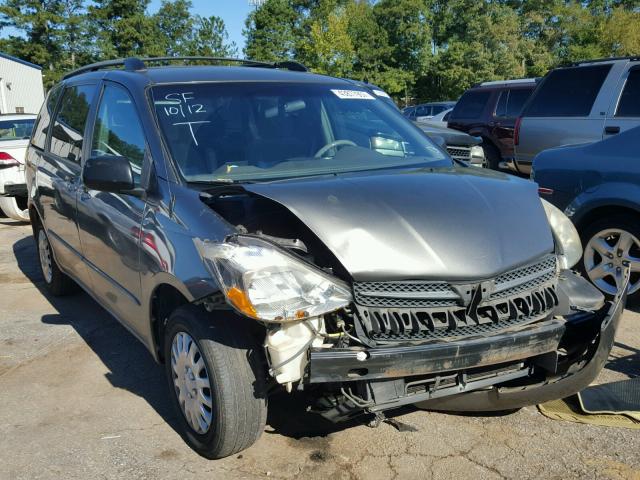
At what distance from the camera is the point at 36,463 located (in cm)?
307

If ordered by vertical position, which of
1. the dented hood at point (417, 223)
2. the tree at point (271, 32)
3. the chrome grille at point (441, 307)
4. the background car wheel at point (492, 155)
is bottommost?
the background car wheel at point (492, 155)

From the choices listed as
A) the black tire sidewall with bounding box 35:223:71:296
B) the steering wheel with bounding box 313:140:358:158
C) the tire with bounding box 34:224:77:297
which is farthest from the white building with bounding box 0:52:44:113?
the steering wheel with bounding box 313:140:358:158

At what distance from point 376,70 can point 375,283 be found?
138 feet

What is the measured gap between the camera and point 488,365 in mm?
2732

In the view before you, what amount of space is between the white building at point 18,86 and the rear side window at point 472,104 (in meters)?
28.4

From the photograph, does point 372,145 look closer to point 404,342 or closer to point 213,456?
point 404,342

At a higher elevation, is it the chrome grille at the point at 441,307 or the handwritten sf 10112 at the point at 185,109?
the handwritten sf 10112 at the point at 185,109

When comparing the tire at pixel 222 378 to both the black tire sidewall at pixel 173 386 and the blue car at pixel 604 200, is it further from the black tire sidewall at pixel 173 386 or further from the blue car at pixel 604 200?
the blue car at pixel 604 200

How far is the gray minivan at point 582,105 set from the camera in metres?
7.30

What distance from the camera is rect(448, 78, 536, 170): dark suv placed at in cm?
1166

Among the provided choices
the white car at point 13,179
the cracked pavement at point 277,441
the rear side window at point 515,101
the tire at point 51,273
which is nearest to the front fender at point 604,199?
the cracked pavement at point 277,441

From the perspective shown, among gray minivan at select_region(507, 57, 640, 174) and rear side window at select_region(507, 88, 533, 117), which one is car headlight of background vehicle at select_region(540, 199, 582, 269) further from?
rear side window at select_region(507, 88, 533, 117)

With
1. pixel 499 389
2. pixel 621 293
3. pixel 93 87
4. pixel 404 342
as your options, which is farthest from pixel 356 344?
pixel 93 87

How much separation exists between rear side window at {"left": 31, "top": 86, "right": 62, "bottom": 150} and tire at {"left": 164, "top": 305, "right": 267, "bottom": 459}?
10.6 ft
